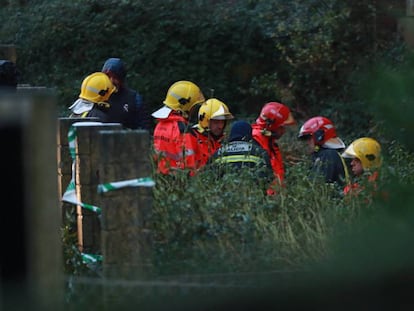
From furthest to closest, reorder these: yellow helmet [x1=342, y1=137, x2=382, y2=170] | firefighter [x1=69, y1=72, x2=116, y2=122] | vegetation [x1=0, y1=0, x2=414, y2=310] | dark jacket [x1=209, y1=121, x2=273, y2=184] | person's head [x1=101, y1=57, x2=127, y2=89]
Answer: vegetation [x1=0, y1=0, x2=414, y2=310], person's head [x1=101, y1=57, x2=127, y2=89], firefighter [x1=69, y1=72, x2=116, y2=122], yellow helmet [x1=342, y1=137, x2=382, y2=170], dark jacket [x1=209, y1=121, x2=273, y2=184]

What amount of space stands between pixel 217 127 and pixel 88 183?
2.98 meters

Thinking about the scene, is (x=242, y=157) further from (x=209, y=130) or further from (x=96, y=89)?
(x=96, y=89)

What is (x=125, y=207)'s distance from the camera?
5.50 m

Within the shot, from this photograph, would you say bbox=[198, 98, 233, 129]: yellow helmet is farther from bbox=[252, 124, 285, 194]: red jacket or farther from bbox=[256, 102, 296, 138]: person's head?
bbox=[256, 102, 296, 138]: person's head

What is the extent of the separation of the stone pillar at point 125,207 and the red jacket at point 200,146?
1.80m

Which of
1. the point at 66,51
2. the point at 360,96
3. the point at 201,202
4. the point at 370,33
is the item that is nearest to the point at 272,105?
the point at 201,202

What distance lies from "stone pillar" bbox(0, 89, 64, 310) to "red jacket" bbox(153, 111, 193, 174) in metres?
2.84

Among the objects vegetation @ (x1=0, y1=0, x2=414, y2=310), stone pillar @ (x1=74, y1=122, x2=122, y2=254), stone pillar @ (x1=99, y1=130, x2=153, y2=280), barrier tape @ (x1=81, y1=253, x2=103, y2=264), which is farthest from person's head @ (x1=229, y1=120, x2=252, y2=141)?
stone pillar @ (x1=99, y1=130, x2=153, y2=280)

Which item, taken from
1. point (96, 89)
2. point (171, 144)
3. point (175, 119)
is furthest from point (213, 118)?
point (96, 89)

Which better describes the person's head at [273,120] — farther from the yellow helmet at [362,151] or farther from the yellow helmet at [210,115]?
the yellow helmet at [362,151]

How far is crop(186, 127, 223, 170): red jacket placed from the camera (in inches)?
305

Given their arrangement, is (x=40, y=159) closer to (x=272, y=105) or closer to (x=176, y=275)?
(x=176, y=275)

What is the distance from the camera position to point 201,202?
20.8 feet

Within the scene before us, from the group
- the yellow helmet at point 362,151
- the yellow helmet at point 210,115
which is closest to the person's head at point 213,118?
the yellow helmet at point 210,115
